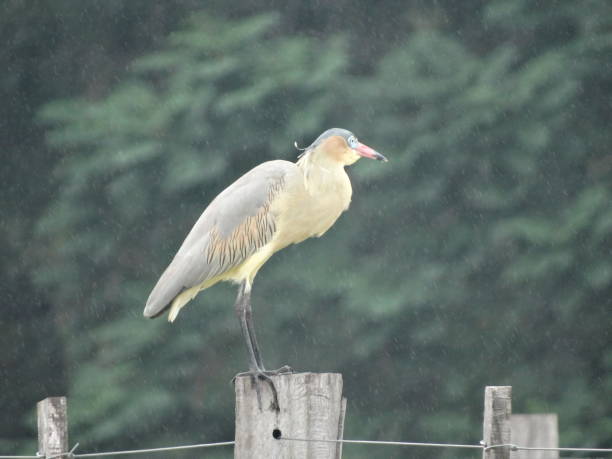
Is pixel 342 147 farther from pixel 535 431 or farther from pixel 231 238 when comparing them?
pixel 535 431

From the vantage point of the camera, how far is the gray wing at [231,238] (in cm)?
334

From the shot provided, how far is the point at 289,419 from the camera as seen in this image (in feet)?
7.89

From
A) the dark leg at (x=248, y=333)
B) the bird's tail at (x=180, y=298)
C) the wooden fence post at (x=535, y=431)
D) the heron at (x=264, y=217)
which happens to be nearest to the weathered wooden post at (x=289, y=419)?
the dark leg at (x=248, y=333)

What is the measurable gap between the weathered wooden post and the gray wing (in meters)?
0.96

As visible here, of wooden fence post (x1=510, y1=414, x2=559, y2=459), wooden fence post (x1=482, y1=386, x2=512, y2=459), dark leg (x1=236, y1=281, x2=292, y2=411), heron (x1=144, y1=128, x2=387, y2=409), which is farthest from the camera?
wooden fence post (x1=510, y1=414, x2=559, y2=459)

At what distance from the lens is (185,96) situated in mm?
6953

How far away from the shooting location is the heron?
332 cm

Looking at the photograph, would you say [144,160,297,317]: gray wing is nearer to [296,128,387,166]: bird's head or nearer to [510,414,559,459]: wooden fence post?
[296,128,387,166]: bird's head

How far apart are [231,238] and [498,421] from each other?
123cm

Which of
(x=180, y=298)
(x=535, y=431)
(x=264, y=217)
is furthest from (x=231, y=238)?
(x=535, y=431)

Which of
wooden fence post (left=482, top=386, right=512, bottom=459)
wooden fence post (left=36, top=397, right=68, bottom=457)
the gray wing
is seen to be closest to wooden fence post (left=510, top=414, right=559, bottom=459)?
the gray wing

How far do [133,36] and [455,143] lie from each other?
92.5 inches

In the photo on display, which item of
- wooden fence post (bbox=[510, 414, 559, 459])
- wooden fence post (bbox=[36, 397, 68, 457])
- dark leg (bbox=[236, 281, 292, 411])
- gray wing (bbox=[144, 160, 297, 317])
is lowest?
wooden fence post (bbox=[36, 397, 68, 457])

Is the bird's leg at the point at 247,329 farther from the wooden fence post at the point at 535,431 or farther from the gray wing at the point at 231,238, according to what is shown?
the wooden fence post at the point at 535,431
